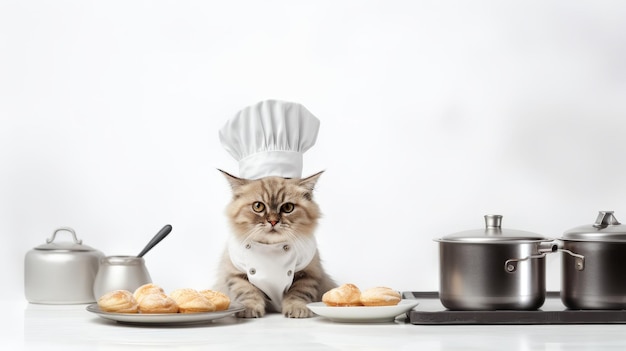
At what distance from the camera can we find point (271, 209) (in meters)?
2.07

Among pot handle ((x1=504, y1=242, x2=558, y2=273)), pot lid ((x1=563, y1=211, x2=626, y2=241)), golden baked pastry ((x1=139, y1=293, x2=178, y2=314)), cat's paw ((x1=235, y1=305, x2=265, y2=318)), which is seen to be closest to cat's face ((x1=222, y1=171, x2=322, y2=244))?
cat's paw ((x1=235, y1=305, x2=265, y2=318))

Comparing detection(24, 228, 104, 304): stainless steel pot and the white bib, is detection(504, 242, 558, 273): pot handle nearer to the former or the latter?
the white bib

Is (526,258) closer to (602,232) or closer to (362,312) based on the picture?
(602,232)

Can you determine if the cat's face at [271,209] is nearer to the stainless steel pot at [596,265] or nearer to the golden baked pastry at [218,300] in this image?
the golden baked pastry at [218,300]

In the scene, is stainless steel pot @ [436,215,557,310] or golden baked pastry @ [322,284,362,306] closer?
stainless steel pot @ [436,215,557,310]

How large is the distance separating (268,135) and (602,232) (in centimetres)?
82

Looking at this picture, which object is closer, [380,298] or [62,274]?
[380,298]

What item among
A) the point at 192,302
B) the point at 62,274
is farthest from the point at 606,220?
the point at 62,274

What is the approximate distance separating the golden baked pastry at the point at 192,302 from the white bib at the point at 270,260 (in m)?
0.20

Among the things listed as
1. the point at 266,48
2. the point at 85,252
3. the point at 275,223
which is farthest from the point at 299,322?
the point at 266,48

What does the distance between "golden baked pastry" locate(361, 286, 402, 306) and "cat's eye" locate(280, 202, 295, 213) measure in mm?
283

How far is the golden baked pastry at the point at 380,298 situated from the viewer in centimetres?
195

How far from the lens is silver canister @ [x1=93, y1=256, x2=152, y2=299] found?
2373 millimetres

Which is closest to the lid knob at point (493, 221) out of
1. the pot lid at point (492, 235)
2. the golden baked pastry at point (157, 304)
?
the pot lid at point (492, 235)
